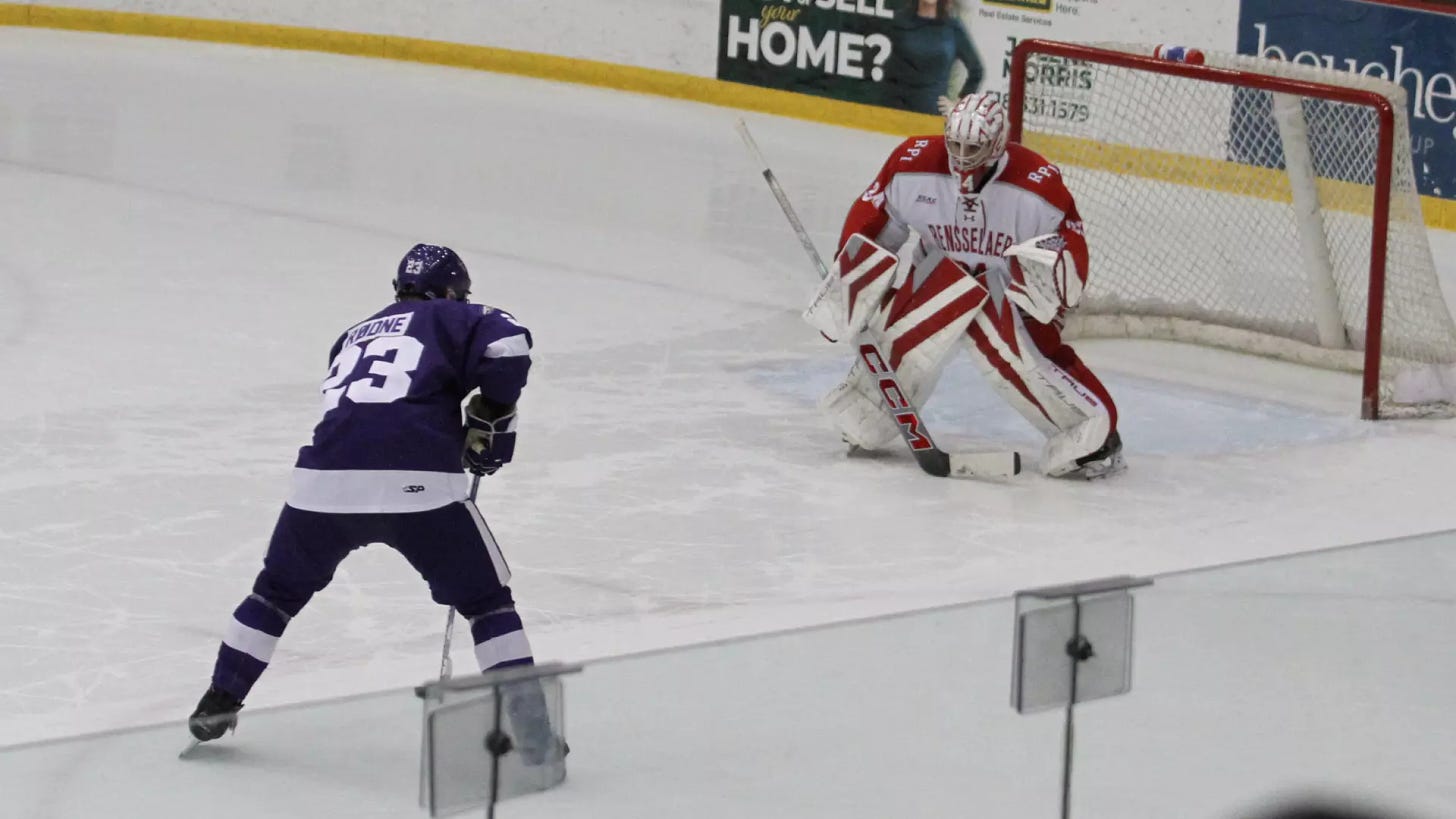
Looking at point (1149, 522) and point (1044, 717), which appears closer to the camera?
point (1044, 717)

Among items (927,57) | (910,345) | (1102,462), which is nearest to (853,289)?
(910,345)

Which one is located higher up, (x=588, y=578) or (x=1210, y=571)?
(x=1210, y=571)

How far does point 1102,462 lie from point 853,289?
2.27 ft

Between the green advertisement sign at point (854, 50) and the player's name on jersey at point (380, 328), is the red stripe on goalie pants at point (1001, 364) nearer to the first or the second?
the player's name on jersey at point (380, 328)

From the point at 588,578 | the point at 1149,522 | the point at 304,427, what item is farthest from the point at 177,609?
the point at 1149,522

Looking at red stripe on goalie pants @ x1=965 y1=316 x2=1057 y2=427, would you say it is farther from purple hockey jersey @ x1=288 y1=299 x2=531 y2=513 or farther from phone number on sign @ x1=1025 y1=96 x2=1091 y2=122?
purple hockey jersey @ x1=288 y1=299 x2=531 y2=513

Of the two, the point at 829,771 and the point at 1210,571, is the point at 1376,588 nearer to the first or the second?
the point at 1210,571

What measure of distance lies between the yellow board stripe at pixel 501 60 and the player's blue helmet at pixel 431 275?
18.2ft

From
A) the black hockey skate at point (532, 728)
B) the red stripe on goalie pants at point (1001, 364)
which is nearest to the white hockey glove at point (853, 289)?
the red stripe on goalie pants at point (1001, 364)

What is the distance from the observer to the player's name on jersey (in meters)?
3.50

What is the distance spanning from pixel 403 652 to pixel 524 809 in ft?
6.49

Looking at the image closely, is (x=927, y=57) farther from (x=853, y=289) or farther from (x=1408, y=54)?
(x=853, y=289)

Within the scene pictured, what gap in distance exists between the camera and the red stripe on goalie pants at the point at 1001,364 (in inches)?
210

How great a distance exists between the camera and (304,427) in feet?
18.2
